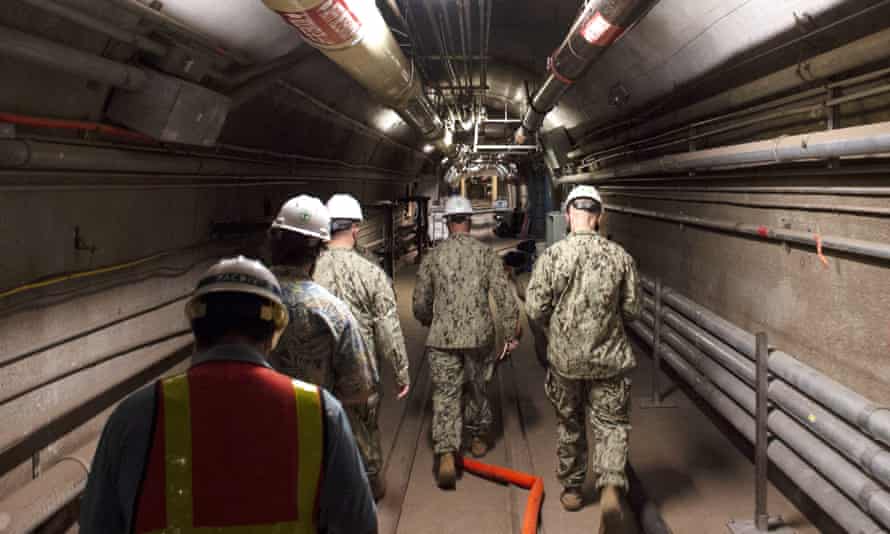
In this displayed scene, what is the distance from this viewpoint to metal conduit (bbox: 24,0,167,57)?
2059mm

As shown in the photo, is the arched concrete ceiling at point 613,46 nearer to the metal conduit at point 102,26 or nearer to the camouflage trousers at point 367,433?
the metal conduit at point 102,26

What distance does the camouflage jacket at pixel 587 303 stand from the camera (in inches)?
114

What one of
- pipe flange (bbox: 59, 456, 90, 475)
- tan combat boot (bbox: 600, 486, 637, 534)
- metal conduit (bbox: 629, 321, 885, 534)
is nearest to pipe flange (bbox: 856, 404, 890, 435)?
metal conduit (bbox: 629, 321, 885, 534)

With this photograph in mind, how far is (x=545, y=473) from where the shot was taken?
11.7 ft

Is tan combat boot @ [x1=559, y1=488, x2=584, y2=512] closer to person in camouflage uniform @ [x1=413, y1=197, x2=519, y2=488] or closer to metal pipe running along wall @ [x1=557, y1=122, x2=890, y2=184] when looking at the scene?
person in camouflage uniform @ [x1=413, y1=197, x2=519, y2=488]

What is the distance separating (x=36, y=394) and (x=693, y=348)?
4028mm

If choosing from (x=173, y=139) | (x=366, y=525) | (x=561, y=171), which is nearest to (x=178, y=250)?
(x=173, y=139)

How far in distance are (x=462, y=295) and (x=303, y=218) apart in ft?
5.11

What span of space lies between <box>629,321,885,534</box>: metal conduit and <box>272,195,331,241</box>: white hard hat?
247 cm

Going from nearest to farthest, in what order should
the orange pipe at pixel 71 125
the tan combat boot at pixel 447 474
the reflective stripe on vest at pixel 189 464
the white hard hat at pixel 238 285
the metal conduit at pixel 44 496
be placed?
the reflective stripe on vest at pixel 189 464
the white hard hat at pixel 238 285
the metal conduit at pixel 44 496
the orange pipe at pixel 71 125
the tan combat boot at pixel 447 474

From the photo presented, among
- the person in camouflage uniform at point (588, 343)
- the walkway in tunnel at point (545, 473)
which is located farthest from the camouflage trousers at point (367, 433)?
the person in camouflage uniform at point (588, 343)

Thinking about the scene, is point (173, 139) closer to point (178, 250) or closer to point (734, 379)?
point (178, 250)

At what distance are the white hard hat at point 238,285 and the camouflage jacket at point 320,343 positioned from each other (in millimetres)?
1030

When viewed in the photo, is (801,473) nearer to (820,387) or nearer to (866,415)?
(820,387)
